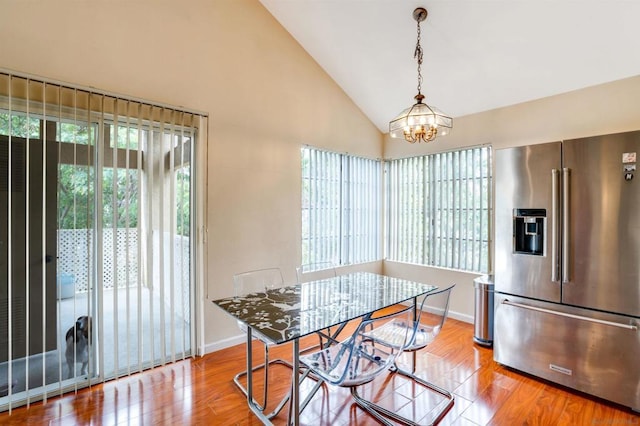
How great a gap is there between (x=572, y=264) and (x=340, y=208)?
2.57 metres

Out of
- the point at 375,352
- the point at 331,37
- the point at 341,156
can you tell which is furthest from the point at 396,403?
Result: the point at 331,37

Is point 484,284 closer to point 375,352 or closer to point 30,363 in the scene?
point 375,352

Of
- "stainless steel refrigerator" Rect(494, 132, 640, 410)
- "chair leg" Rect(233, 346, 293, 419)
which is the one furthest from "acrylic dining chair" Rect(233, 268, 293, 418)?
Answer: "stainless steel refrigerator" Rect(494, 132, 640, 410)

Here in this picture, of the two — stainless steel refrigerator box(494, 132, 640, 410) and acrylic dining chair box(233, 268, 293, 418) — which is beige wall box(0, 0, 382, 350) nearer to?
acrylic dining chair box(233, 268, 293, 418)

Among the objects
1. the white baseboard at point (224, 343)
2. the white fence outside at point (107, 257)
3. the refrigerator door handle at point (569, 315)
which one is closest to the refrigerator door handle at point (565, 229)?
the refrigerator door handle at point (569, 315)

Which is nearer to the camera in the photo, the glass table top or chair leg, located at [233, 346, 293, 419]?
the glass table top

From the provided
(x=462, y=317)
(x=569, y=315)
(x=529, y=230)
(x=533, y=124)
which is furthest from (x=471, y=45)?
(x=462, y=317)

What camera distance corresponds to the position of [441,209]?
4.18 meters

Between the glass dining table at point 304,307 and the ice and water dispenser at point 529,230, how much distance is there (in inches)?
36.4

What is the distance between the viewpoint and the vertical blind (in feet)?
6.98

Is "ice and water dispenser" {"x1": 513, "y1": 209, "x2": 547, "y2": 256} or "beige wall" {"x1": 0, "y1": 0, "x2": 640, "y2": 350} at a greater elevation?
"beige wall" {"x1": 0, "y1": 0, "x2": 640, "y2": 350}

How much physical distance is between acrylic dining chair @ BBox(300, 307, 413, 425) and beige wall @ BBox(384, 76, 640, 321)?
7.00ft

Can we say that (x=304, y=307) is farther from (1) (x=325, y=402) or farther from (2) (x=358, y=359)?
(1) (x=325, y=402)

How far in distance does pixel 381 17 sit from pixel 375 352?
2956mm
